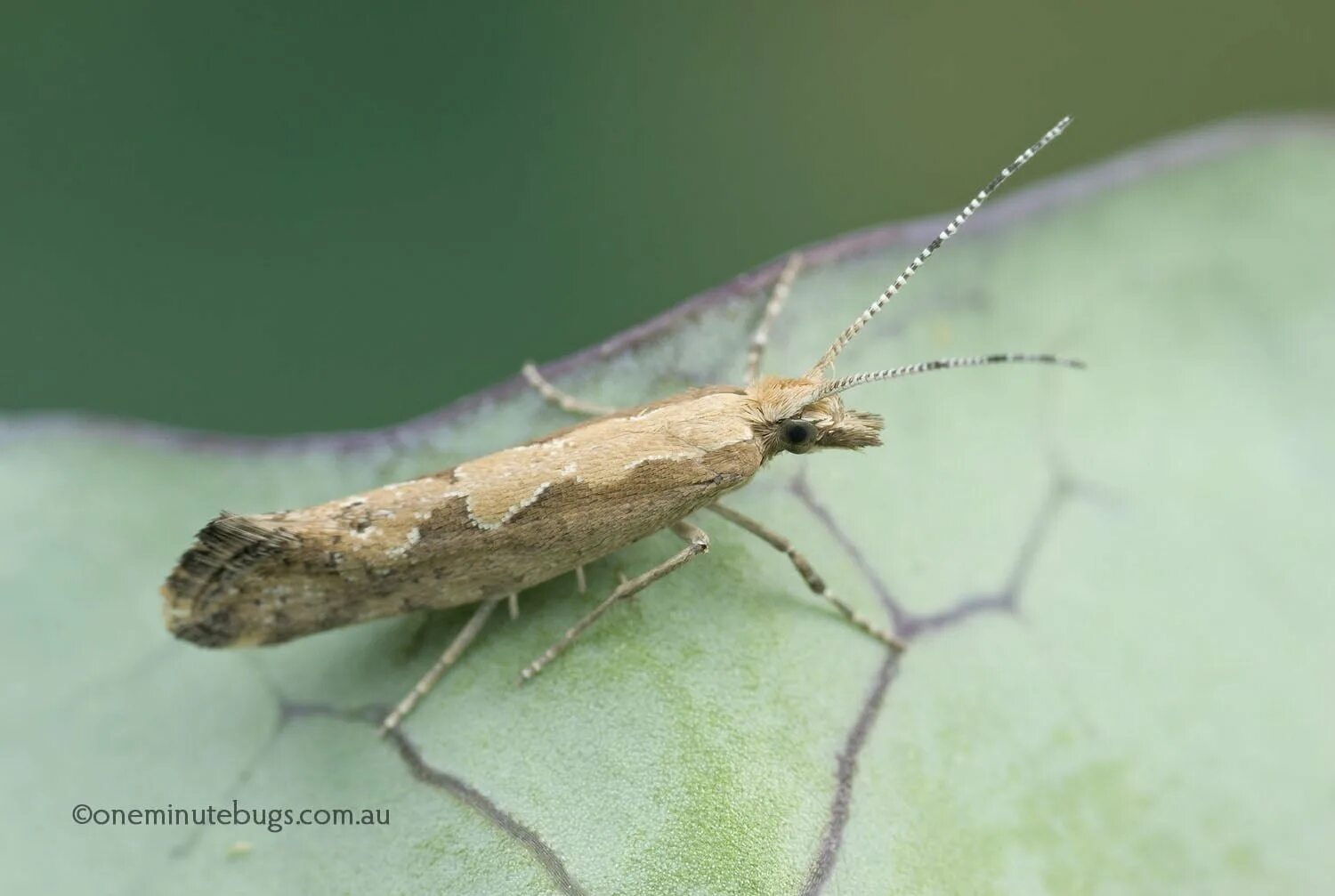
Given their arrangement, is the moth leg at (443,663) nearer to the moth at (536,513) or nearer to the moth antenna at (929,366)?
the moth at (536,513)

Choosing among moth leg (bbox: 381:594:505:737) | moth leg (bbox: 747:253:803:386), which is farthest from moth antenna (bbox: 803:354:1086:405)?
moth leg (bbox: 381:594:505:737)

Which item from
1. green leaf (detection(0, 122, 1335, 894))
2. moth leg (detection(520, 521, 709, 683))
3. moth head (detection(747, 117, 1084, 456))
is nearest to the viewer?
green leaf (detection(0, 122, 1335, 894))

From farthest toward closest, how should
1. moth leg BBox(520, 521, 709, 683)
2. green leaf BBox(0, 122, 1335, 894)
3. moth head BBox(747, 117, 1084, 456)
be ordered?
moth head BBox(747, 117, 1084, 456) → moth leg BBox(520, 521, 709, 683) → green leaf BBox(0, 122, 1335, 894)

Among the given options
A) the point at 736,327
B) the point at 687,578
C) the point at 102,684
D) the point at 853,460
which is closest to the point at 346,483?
the point at 102,684

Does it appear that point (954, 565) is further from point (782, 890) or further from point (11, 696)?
point (11, 696)

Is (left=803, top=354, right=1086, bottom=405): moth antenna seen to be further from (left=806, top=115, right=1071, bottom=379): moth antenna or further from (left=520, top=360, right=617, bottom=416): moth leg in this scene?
(left=520, top=360, right=617, bottom=416): moth leg

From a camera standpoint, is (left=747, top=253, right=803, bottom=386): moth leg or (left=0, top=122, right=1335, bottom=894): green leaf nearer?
(left=0, top=122, right=1335, bottom=894): green leaf

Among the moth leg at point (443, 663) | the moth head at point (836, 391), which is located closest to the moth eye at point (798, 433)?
the moth head at point (836, 391)
